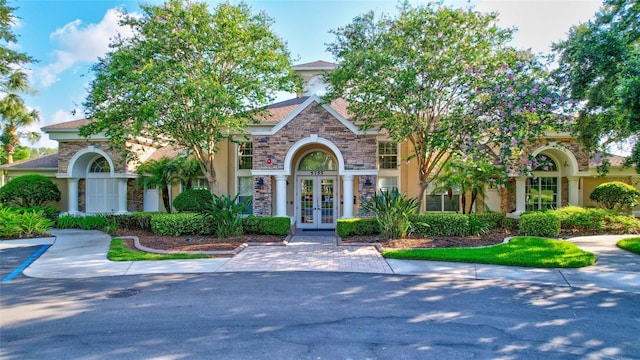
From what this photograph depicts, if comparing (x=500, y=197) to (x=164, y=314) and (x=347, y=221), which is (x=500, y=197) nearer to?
(x=347, y=221)

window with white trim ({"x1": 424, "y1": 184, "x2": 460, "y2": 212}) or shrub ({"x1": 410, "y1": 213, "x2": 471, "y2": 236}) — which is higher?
window with white trim ({"x1": 424, "y1": 184, "x2": 460, "y2": 212})

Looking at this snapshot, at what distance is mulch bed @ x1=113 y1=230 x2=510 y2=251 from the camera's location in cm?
1152

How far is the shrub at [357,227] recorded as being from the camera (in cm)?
1314

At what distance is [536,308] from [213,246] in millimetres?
8775

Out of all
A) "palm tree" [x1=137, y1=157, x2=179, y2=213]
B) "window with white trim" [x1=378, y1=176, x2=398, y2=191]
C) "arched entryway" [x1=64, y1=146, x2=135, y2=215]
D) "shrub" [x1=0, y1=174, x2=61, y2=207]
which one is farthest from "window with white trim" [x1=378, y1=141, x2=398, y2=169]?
"shrub" [x1=0, y1=174, x2=61, y2=207]

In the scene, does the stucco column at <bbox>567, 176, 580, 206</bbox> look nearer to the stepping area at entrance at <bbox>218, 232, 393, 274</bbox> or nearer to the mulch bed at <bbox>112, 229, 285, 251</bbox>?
the stepping area at entrance at <bbox>218, 232, 393, 274</bbox>

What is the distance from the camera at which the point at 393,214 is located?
12.5 meters

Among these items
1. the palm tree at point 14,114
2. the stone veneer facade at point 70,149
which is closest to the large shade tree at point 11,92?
the palm tree at point 14,114

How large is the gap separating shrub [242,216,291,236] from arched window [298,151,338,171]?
3.66m

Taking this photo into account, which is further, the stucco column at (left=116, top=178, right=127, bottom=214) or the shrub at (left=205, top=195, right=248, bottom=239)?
the stucco column at (left=116, top=178, right=127, bottom=214)

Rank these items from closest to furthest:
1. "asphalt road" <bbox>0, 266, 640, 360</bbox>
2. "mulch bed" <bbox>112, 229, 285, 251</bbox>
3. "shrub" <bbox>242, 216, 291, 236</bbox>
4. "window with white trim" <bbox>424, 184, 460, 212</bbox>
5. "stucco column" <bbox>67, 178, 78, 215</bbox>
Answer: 1. "asphalt road" <bbox>0, 266, 640, 360</bbox>
2. "mulch bed" <bbox>112, 229, 285, 251</bbox>
3. "shrub" <bbox>242, 216, 291, 236</bbox>
4. "window with white trim" <bbox>424, 184, 460, 212</bbox>
5. "stucco column" <bbox>67, 178, 78, 215</bbox>

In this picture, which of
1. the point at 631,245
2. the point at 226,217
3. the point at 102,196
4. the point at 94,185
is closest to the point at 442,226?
the point at 631,245

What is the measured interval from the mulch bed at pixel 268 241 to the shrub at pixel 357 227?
0.83 ft

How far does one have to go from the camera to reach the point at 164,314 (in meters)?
5.93
